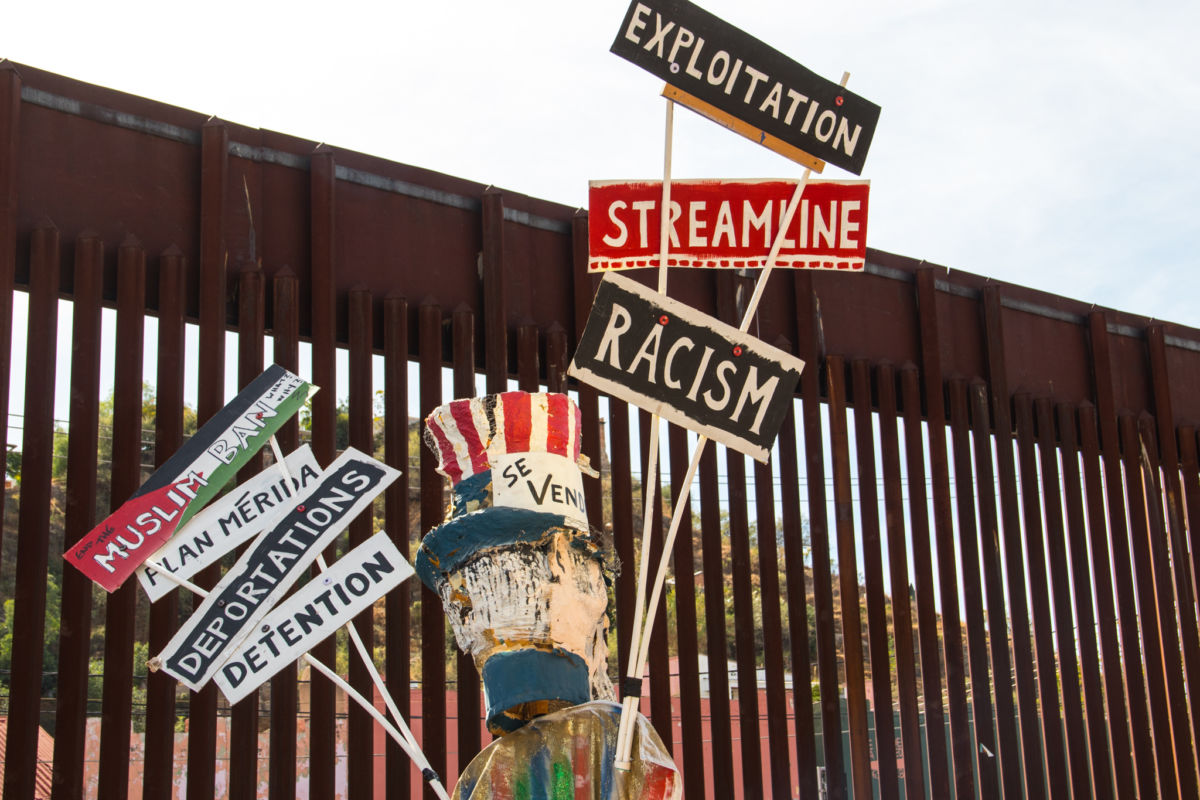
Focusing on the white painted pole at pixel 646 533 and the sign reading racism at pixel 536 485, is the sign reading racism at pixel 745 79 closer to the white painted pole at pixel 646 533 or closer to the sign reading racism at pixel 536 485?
the white painted pole at pixel 646 533

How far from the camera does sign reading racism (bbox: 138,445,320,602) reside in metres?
5.48

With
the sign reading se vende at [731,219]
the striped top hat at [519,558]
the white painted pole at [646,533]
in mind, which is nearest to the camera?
the white painted pole at [646,533]

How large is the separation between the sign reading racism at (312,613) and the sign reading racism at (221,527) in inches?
26.5

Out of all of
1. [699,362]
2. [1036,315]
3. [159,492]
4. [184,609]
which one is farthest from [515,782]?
[184,609]

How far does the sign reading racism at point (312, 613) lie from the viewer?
4.79 meters

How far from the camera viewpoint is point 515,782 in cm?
322

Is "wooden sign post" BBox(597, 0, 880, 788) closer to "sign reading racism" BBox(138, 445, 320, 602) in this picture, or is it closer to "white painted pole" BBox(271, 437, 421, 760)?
"white painted pole" BBox(271, 437, 421, 760)

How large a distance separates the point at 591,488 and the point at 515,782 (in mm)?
5434

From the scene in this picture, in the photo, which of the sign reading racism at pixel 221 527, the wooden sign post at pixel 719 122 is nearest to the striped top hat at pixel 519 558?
the wooden sign post at pixel 719 122

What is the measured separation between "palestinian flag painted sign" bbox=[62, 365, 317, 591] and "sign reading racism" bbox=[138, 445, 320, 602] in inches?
2.7

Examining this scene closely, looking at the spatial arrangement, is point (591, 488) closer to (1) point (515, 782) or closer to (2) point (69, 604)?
(2) point (69, 604)

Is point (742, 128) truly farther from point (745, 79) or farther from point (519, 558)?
point (519, 558)

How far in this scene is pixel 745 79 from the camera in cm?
405

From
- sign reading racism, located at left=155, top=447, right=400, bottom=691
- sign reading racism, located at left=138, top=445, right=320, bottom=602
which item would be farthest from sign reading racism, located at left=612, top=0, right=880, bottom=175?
sign reading racism, located at left=138, top=445, right=320, bottom=602
